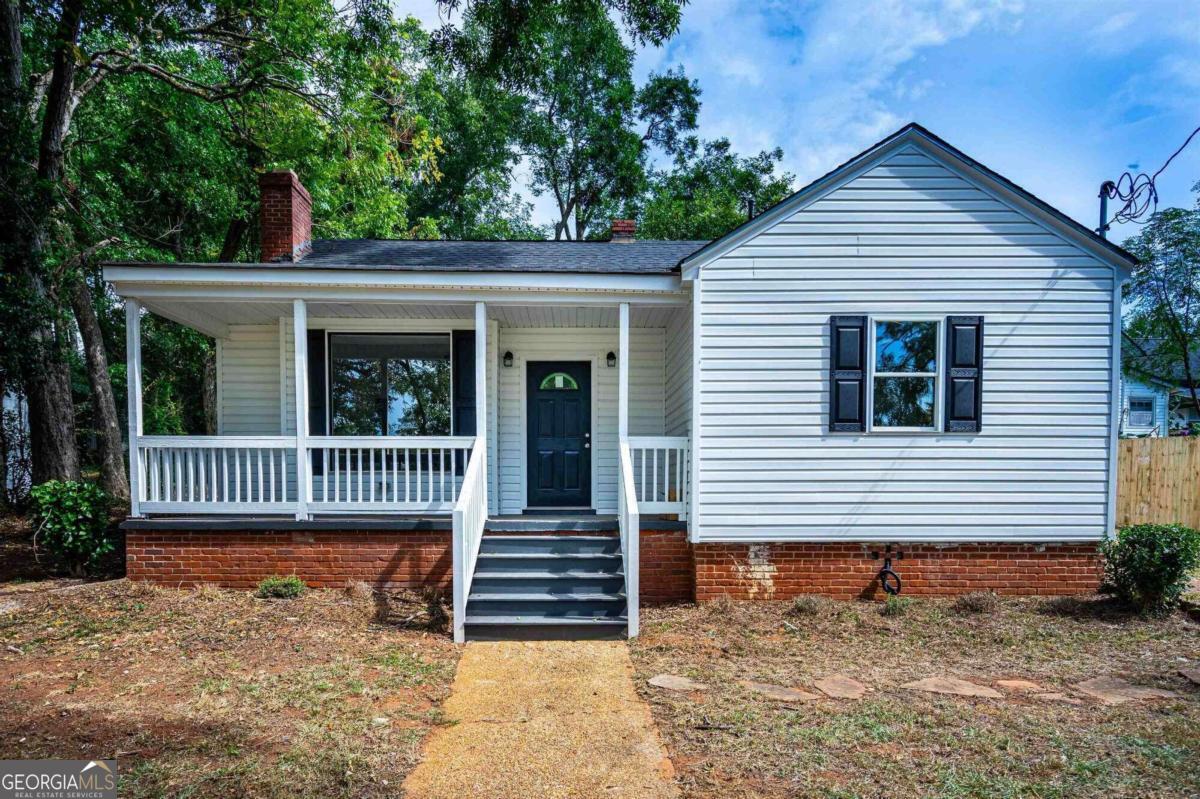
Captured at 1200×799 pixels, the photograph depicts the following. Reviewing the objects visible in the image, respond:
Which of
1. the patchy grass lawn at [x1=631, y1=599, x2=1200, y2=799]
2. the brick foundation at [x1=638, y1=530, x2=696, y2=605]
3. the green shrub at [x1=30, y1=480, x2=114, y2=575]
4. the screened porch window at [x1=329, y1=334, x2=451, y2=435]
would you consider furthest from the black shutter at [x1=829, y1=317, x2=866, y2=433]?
the green shrub at [x1=30, y1=480, x2=114, y2=575]

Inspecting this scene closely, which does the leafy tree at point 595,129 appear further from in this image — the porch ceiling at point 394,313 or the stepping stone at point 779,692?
the stepping stone at point 779,692

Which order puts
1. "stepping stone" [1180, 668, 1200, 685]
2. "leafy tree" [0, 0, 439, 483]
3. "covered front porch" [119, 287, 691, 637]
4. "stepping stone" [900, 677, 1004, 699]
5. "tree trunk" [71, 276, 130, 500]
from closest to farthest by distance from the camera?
"stepping stone" [900, 677, 1004, 699]
"stepping stone" [1180, 668, 1200, 685]
"covered front porch" [119, 287, 691, 637]
"leafy tree" [0, 0, 439, 483]
"tree trunk" [71, 276, 130, 500]

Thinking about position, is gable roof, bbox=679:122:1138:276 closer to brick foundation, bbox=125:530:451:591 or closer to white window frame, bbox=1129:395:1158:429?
brick foundation, bbox=125:530:451:591

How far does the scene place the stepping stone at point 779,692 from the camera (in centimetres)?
429

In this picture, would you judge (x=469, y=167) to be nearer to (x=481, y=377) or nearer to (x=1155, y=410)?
(x=481, y=377)

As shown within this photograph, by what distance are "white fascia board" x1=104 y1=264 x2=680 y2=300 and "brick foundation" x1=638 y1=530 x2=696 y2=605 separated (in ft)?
9.35

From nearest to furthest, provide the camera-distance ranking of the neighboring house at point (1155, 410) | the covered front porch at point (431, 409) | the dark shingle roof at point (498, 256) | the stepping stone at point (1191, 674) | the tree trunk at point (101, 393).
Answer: the stepping stone at point (1191, 674) < the covered front porch at point (431, 409) < the dark shingle roof at point (498, 256) < the tree trunk at point (101, 393) < the neighboring house at point (1155, 410)

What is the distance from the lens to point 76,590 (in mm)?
6543

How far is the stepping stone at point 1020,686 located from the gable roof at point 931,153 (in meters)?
4.63

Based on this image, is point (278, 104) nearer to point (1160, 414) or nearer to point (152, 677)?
point (152, 677)

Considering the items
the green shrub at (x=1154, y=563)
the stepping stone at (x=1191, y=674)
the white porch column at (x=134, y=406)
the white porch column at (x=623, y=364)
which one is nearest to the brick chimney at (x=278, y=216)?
the white porch column at (x=134, y=406)

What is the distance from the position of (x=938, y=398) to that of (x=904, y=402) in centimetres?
35

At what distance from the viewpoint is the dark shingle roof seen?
736 centimetres

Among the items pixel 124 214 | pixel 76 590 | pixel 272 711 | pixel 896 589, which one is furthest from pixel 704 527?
pixel 124 214
